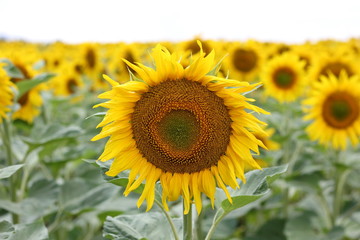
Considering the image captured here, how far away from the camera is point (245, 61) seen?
221 inches

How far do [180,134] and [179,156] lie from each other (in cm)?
8

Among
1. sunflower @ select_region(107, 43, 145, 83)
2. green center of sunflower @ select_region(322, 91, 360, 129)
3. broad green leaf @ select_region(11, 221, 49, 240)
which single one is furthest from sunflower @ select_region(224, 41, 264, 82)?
broad green leaf @ select_region(11, 221, 49, 240)

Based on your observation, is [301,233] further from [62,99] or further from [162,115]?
[62,99]

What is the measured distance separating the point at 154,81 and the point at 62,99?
2396 mm

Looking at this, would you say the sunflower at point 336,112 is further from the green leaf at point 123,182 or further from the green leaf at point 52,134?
the green leaf at point 123,182

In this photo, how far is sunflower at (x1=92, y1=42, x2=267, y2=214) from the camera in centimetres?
153

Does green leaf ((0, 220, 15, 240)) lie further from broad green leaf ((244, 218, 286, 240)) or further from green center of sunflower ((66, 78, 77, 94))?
green center of sunflower ((66, 78, 77, 94))

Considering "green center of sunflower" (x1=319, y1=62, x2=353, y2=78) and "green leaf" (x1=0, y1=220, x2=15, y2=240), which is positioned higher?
"green center of sunflower" (x1=319, y1=62, x2=353, y2=78)

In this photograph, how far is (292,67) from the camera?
458 cm

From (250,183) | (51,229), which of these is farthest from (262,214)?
(250,183)

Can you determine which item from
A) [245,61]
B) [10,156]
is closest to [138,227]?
[10,156]

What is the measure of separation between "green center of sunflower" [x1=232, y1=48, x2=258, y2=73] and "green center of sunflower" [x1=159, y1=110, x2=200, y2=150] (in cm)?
410

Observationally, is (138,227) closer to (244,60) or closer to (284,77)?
(284,77)

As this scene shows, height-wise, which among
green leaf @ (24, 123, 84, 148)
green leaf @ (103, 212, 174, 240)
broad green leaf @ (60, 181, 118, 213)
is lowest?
broad green leaf @ (60, 181, 118, 213)
